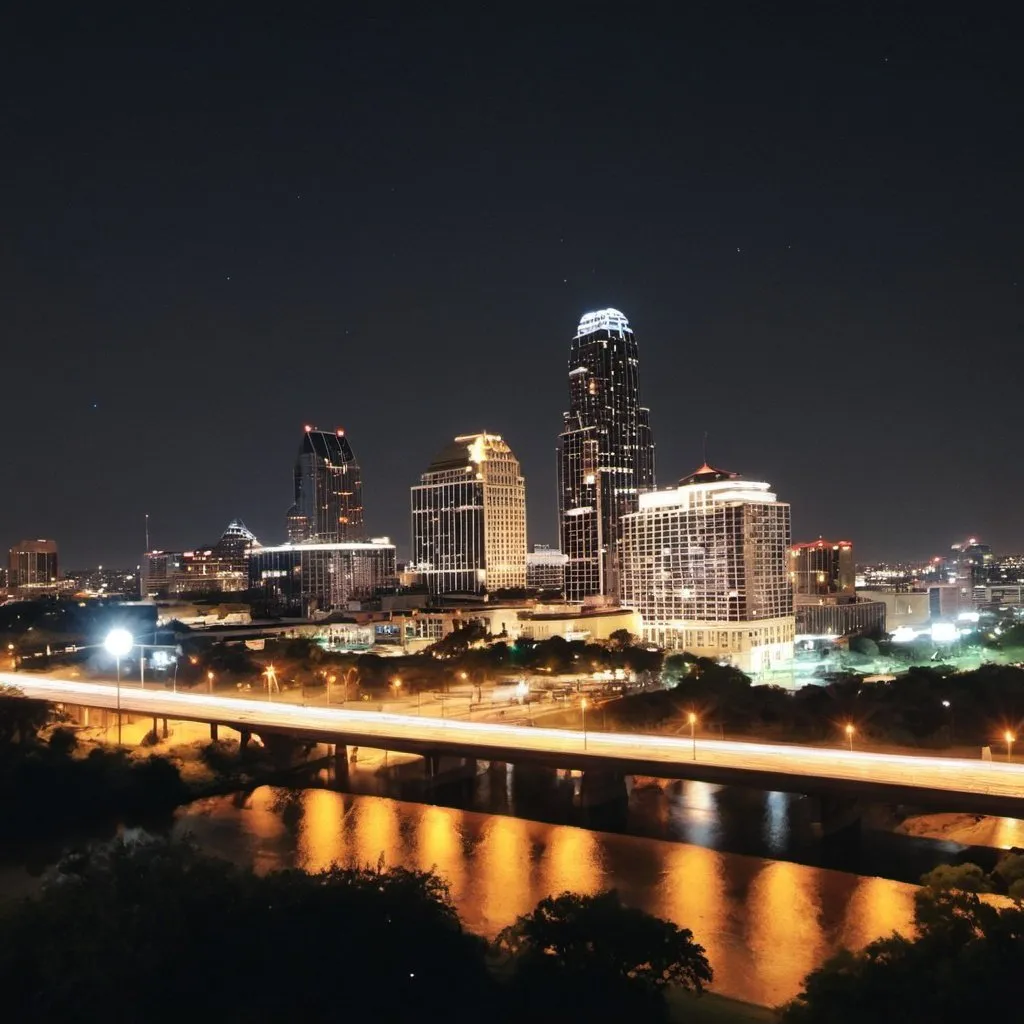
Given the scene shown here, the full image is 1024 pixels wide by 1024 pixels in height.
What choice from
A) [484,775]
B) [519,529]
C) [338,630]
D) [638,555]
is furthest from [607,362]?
[484,775]

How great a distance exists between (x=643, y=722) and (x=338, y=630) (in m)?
43.8

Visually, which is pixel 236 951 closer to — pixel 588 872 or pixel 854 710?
pixel 588 872

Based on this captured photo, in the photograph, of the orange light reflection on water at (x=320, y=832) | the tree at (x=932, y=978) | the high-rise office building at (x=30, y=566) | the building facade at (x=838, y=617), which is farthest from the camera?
the high-rise office building at (x=30, y=566)

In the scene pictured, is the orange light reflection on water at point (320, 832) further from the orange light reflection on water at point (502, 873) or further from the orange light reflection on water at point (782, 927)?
the orange light reflection on water at point (782, 927)

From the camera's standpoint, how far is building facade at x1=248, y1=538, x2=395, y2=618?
389 ft

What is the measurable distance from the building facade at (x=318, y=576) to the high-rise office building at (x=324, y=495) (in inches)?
804

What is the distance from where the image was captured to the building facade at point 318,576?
118 meters

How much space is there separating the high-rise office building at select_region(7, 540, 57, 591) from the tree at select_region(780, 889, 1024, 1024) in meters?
190

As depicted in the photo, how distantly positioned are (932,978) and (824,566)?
11194 centimetres

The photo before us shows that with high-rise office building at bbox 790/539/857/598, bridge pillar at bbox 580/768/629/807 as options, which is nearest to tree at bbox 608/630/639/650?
bridge pillar at bbox 580/768/629/807

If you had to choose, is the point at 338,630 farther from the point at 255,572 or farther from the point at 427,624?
the point at 255,572

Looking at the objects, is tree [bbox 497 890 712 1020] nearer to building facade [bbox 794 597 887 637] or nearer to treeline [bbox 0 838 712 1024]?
treeline [bbox 0 838 712 1024]

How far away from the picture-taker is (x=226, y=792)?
3334cm

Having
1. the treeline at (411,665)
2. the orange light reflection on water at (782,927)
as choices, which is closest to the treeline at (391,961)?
the orange light reflection on water at (782,927)
